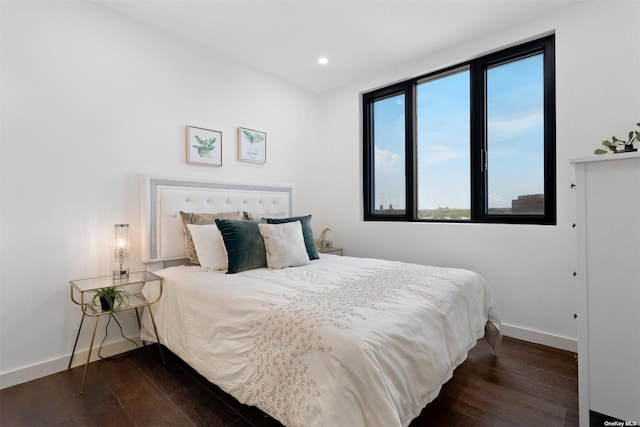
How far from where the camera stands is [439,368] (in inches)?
58.3

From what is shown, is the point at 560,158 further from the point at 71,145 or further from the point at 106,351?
the point at 106,351

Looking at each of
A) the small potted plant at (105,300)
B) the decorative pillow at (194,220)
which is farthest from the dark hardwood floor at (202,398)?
the decorative pillow at (194,220)

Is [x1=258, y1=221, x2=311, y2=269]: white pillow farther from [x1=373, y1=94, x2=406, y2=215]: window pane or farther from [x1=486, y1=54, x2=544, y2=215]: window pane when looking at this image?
[x1=486, y1=54, x2=544, y2=215]: window pane

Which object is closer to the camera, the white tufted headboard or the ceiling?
the ceiling

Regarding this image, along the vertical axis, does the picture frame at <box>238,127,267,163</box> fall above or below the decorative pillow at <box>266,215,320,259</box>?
above

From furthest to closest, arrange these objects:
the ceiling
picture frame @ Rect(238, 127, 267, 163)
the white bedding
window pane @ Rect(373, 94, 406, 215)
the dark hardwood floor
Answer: window pane @ Rect(373, 94, 406, 215)
picture frame @ Rect(238, 127, 267, 163)
the ceiling
the dark hardwood floor
the white bedding

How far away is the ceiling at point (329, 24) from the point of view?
2418 millimetres

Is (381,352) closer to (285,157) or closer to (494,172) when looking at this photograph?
(494,172)

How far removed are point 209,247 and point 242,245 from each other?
0.97ft

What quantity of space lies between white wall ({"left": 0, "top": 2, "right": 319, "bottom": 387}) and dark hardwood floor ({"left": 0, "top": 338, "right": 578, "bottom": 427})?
35 cm

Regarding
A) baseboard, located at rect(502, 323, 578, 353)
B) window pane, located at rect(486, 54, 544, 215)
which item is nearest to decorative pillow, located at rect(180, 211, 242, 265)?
window pane, located at rect(486, 54, 544, 215)

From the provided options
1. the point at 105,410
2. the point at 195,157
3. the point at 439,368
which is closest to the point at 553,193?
the point at 439,368

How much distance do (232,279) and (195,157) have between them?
4.56 feet

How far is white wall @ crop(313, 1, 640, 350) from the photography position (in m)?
2.24
